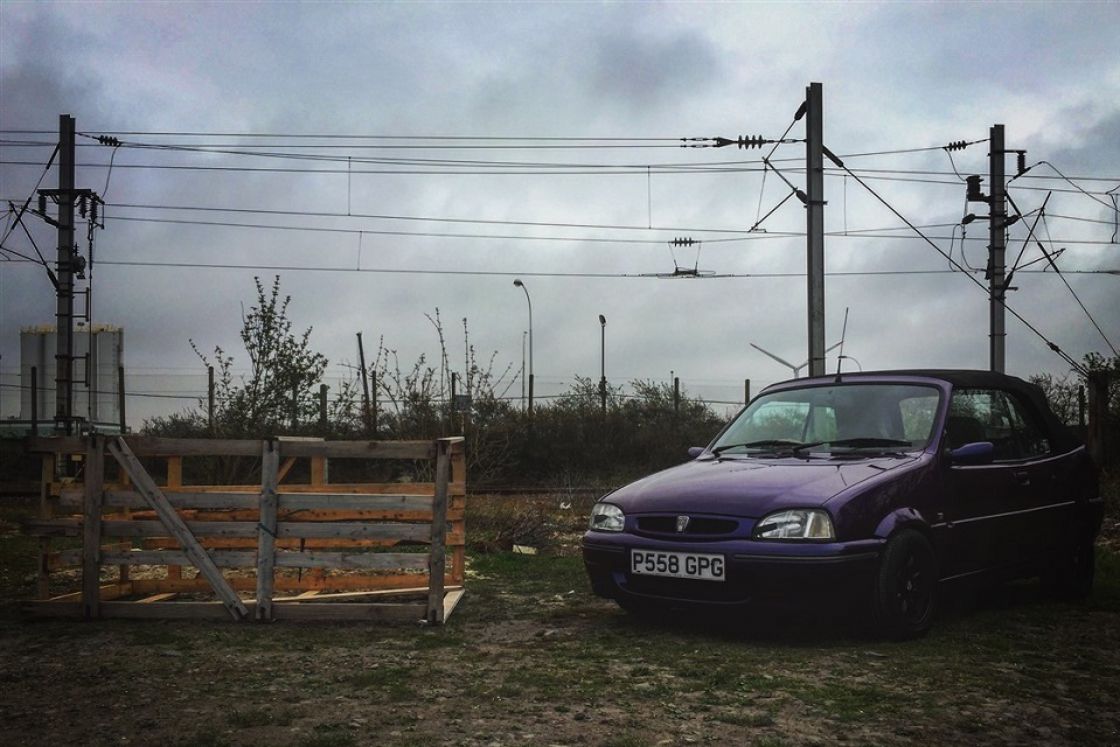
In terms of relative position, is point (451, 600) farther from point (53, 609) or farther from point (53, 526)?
point (53, 526)

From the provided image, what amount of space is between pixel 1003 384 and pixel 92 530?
6515 millimetres

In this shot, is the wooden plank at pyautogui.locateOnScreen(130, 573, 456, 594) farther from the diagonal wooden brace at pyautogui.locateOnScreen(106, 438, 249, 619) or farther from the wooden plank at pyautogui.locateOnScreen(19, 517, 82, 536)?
the wooden plank at pyautogui.locateOnScreen(19, 517, 82, 536)

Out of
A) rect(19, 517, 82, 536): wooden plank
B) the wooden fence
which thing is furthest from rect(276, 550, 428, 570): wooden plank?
rect(19, 517, 82, 536): wooden plank

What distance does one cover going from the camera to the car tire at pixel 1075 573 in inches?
317

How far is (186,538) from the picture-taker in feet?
24.7

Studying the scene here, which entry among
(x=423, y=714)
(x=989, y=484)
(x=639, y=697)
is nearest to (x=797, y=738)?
(x=639, y=697)

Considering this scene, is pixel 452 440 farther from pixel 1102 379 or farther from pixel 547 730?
pixel 1102 379

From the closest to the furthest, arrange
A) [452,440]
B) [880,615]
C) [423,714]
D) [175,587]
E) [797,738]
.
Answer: [797,738]
[423,714]
[880,615]
[452,440]
[175,587]

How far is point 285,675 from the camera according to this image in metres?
5.79

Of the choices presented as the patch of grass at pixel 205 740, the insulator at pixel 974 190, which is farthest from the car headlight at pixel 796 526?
the insulator at pixel 974 190

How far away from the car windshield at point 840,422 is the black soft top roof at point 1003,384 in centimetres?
19

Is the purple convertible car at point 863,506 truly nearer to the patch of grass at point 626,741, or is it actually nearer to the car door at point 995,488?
the car door at point 995,488

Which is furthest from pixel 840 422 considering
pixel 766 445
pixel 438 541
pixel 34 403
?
pixel 34 403

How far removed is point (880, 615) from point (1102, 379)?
13.4m
